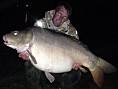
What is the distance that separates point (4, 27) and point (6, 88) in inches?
350

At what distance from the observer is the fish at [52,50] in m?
4.06

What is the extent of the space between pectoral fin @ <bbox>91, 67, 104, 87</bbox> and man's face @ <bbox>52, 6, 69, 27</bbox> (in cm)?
119

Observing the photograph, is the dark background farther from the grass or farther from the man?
the man

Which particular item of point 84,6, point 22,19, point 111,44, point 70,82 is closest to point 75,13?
point 84,6

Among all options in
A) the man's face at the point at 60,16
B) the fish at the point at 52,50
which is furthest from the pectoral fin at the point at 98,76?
the man's face at the point at 60,16

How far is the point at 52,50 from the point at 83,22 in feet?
47.3

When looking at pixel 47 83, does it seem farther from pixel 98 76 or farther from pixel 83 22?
pixel 83 22

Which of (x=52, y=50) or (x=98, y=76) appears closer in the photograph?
(x=52, y=50)

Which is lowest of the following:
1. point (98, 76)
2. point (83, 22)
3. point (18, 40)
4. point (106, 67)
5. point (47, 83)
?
point (83, 22)

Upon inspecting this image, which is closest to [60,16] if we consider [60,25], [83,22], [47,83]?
[60,25]

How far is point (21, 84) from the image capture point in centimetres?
618

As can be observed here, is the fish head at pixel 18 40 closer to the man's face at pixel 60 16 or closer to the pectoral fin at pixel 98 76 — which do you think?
the man's face at pixel 60 16

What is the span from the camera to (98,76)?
4.45 metres

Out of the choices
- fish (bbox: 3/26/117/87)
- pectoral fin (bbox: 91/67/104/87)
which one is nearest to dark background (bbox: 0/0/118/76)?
fish (bbox: 3/26/117/87)
